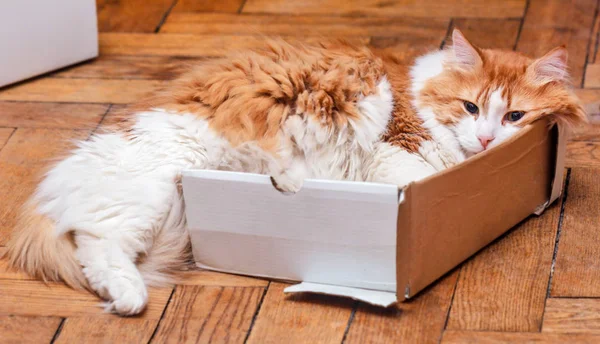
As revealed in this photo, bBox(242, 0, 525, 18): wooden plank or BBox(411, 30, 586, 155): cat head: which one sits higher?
BBox(411, 30, 586, 155): cat head

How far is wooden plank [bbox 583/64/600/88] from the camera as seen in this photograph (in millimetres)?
2462

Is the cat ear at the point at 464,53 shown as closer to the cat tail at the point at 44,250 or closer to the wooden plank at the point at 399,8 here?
the cat tail at the point at 44,250

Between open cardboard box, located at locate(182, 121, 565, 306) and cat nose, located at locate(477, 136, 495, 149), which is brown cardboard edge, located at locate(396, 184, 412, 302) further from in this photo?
cat nose, located at locate(477, 136, 495, 149)

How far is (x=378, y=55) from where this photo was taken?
1.93 metres

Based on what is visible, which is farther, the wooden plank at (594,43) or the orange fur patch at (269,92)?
the wooden plank at (594,43)

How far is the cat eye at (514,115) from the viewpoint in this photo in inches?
67.4

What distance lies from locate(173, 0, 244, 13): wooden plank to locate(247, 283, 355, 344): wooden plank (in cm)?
163

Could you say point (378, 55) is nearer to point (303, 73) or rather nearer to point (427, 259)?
point (303, 73)

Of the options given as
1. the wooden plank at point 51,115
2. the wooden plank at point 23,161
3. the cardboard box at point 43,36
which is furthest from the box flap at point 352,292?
the cardboard box at point 43,36

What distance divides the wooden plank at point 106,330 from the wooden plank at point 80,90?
39.2 inches

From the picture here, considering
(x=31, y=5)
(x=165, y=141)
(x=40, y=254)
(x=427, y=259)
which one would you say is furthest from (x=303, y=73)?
(x=31, y=5)

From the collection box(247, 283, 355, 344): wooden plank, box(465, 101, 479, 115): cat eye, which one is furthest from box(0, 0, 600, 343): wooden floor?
box(465, 101, 479, 115): cat eye

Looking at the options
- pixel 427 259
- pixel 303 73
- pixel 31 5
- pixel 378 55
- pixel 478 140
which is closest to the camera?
pixel 427 259

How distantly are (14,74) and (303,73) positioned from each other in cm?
115
